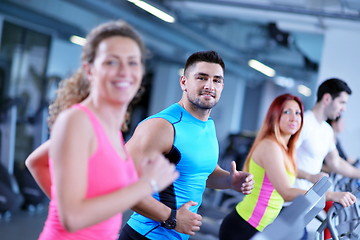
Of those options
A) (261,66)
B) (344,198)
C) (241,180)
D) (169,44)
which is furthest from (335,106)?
(261,66)

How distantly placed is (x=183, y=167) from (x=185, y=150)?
8 centimetres

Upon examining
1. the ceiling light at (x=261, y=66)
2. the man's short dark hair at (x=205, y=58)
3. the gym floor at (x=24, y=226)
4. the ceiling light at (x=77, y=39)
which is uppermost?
the ceiling light at (x=261, y=66)

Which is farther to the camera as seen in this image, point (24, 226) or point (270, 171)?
point (24, 226)

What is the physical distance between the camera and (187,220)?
6.89 ft

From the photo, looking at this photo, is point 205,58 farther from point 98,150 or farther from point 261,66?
point 261,66

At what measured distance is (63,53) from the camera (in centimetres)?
1045

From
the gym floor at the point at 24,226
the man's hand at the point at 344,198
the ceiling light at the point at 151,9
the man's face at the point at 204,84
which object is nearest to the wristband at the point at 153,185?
the man's face at the point at 204,84

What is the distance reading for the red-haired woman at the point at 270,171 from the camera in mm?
2879

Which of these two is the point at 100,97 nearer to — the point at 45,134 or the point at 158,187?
the point at 158,187

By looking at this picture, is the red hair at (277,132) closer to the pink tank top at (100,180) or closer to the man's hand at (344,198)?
the man's hand at (344,198)

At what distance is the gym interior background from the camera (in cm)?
647

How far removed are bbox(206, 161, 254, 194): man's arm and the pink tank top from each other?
0.97 metres

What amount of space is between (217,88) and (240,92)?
631 inches

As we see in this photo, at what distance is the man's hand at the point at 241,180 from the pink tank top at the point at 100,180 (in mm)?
960
